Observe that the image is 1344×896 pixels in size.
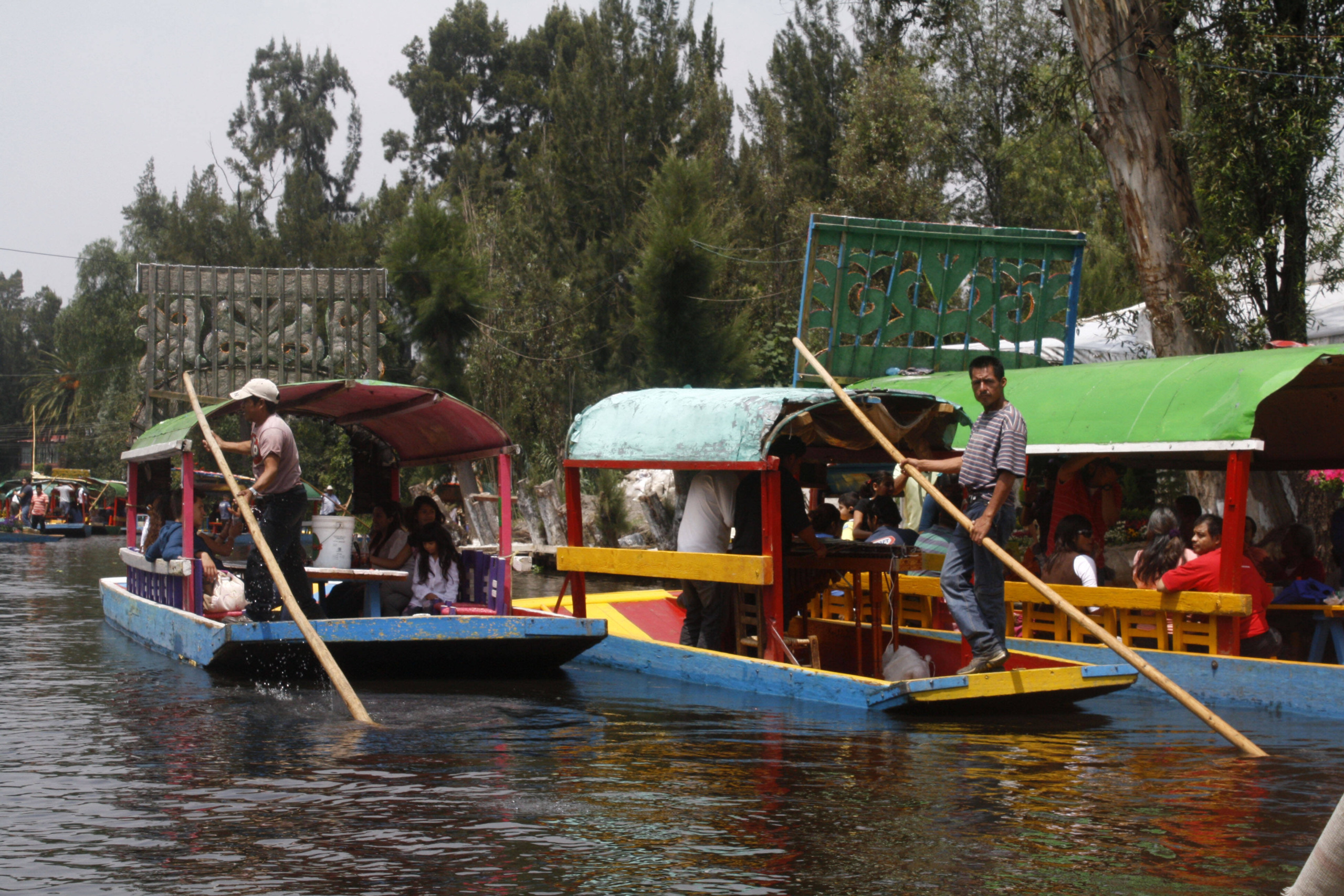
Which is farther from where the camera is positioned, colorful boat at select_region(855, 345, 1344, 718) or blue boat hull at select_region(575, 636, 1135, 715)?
colorful boat at select_region(855, 345, 1344, 718)

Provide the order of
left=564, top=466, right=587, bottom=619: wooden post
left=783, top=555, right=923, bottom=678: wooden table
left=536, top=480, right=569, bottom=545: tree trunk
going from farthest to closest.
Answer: left=536, top=480, right=569, bottom=545: tree trunk
left=564, top=466, right=587, bottom=619: wooden post
left=783, top=555, right=923, bottom=678: wooden table

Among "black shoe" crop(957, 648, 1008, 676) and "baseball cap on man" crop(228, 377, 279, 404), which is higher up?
"baseball cap on man" crop(228, 377, 279, 404)

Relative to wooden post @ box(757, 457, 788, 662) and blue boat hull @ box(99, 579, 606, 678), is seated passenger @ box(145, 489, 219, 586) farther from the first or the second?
wooden post @ box(757, 457, 788, 662)

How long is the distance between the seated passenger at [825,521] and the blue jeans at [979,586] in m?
5.33

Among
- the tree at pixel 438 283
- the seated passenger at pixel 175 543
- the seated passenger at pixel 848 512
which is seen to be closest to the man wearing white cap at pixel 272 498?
the seated passenger at pixel 175 543

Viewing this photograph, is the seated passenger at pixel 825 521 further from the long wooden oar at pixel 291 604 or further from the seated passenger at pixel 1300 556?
the long wooden oar at pixel 291 604

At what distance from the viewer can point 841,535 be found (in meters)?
15.8

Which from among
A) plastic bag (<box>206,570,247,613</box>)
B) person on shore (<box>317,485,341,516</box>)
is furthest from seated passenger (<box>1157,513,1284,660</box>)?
person on shore (<box>317,485,341,516</box>)

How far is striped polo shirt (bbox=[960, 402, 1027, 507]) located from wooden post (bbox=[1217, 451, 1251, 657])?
1.80 meters

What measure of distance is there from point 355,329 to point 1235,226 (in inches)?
420

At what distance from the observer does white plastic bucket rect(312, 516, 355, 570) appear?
10711 mm

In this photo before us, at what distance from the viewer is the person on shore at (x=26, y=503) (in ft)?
142

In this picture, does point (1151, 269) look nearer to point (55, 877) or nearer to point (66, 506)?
point (55, 877)

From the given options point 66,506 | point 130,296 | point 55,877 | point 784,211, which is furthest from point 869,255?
point 130,296
